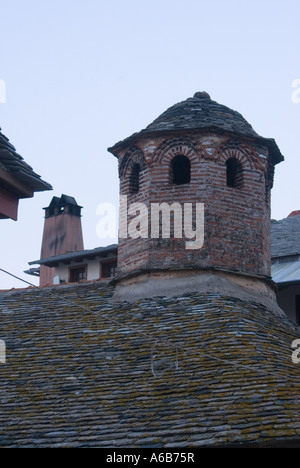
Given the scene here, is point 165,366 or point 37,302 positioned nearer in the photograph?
point 165,366

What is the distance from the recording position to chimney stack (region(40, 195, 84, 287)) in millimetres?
Result: 30438

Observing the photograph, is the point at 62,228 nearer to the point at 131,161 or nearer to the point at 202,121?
the point at 131,161

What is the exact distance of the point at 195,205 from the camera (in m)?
17.8

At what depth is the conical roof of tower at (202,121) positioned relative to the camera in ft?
60.1

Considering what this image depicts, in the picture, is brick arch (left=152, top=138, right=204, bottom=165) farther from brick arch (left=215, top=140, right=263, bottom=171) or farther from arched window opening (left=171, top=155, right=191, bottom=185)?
brick arch (left=215, top=140, right=263, bottom=171)

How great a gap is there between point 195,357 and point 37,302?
5036 millimetres

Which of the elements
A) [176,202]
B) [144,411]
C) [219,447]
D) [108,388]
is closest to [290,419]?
[219,447]

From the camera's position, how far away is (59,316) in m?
17.8

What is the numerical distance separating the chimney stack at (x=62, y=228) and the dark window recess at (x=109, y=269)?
4163 millimetres

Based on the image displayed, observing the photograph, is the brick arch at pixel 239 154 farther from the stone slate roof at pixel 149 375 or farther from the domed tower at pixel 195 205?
the stone slate roof at pixel 149 375

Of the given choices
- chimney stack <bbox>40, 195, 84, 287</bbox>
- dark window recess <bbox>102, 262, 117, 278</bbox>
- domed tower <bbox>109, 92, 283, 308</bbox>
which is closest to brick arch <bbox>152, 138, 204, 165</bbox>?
domed tower <bbox>109, 92, 283, 308</bbox>

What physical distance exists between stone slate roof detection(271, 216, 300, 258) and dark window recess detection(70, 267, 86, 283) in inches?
223

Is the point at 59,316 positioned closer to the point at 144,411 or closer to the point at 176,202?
the point at 176,202

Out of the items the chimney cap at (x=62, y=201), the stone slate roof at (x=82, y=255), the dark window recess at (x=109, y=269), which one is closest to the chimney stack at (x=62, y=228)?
the chimney cap at (x=62, y=201)
